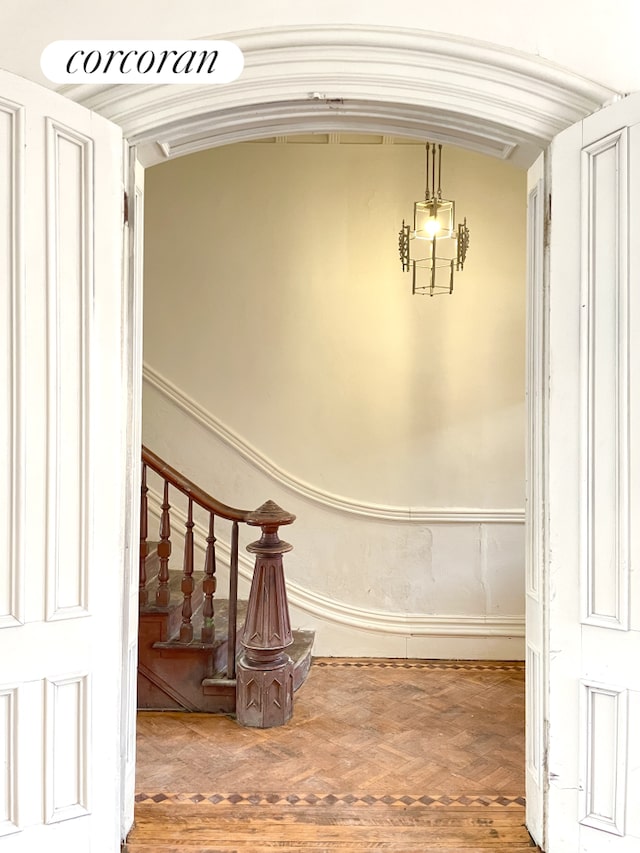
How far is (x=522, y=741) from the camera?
142 inches

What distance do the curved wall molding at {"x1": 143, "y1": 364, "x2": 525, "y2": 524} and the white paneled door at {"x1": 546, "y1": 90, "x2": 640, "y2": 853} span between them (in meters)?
2.43

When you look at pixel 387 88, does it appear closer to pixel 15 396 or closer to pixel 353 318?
pixel 15 396

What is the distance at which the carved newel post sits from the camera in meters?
3.77

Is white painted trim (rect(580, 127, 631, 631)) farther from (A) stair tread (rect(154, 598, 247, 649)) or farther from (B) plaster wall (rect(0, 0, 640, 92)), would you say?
(A) stair tread (rect(154, 598, 247, 649))

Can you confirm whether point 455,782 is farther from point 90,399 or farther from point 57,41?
point 57,41

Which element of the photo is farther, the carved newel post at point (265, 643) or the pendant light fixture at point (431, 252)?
the pendant light fixture at point (431, 252)

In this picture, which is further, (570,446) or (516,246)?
(516,246)

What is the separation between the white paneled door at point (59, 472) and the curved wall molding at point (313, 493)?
98.4 inches

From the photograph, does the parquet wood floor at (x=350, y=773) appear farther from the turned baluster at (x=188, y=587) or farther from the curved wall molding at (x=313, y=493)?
the curved wall molding at (x=313, y=493)

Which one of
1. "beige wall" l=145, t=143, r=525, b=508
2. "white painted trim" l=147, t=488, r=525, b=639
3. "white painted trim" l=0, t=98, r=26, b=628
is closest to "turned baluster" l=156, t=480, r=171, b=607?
"white painted trim" l=147, t=488, r=525, b=639

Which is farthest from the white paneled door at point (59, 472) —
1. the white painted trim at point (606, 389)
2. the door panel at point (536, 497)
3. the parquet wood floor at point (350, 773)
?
the white painted trim at point (606, 389)

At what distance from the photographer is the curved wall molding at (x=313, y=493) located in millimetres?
4883

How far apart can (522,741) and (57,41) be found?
3.73m

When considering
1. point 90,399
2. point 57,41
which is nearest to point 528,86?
point 57,41
